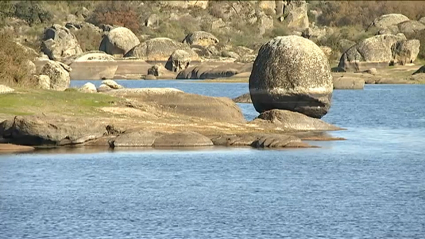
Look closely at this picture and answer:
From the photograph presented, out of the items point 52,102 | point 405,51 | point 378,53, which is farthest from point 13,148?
point 405,51

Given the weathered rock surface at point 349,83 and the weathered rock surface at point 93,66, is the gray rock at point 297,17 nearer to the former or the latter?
the weathered rock surface at point 93,66

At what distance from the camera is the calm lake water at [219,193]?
17906 millimetres

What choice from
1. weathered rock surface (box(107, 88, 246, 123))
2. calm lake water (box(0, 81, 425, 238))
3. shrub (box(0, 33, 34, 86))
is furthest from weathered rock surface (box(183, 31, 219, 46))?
calm lake water (box(0, 81, 425, 238))

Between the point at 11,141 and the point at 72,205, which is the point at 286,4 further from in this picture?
the point at 72,205

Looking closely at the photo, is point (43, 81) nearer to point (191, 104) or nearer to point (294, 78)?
point (191, 104)

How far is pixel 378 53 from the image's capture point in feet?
312

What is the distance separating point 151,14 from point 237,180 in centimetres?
10911

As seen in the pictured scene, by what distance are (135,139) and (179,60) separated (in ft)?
253

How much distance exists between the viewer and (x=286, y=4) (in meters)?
144

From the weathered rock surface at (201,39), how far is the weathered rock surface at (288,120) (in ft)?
267

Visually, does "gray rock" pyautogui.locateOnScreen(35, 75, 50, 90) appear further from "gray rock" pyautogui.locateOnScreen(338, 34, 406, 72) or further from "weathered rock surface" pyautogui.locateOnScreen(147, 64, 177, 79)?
"weathered rock surface" pyautogui.locateOnScreen(147, 64, 177, 79)

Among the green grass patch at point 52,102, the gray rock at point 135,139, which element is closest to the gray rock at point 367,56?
the green grass patch at point 52,102

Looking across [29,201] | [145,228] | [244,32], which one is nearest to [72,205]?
[29,201]

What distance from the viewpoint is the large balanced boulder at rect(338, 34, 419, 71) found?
9506 cm
